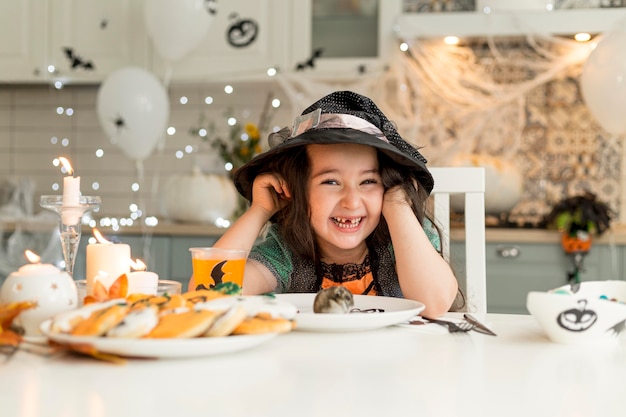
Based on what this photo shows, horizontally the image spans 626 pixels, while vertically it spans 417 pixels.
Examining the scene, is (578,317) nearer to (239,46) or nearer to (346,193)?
(346,193)

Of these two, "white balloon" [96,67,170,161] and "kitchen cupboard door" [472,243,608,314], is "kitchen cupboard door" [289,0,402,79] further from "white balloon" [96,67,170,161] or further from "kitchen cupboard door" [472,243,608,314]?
"kitchen cupboard door" [472,243,608,314]

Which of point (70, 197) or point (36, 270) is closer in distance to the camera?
point (36, 270)

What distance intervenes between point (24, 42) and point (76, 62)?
26 cm

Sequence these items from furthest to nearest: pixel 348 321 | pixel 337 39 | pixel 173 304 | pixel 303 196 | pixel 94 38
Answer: pixel 94 38
pixel 337 39
pixel 303 196
pixel 348 321
pixel 173 304

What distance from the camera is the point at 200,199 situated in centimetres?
288

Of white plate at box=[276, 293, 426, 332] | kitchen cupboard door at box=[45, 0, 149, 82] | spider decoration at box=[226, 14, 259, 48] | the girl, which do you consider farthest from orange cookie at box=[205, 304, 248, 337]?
kitchen cupboard door at box=[45, 0, 149, 82]

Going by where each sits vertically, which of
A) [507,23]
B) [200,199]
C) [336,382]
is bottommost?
[336,382]

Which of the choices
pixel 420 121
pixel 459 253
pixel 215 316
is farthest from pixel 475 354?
pixel 420 121

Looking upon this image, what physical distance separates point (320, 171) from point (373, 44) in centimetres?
174

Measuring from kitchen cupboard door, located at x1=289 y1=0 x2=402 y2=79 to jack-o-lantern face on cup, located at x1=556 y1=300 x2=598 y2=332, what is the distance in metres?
2.11

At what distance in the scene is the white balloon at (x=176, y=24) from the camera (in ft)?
8.99

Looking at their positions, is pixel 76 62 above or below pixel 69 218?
above

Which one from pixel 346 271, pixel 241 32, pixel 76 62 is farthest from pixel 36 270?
pixel 76 62

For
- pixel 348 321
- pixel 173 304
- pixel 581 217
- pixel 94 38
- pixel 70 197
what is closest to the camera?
pixel 173 304
